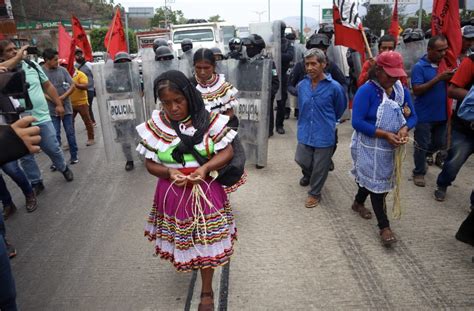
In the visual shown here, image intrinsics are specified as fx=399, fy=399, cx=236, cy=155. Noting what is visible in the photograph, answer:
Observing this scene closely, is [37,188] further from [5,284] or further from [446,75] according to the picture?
[446,75]

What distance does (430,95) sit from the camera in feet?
15.1

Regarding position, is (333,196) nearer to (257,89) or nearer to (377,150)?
(377,150)

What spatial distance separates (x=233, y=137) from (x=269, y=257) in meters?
1.32

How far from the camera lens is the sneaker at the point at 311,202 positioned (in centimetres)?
431

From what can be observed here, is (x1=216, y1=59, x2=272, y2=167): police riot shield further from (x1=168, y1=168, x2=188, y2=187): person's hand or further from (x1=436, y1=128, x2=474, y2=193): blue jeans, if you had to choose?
(x1=168, y1=168, x2=188, y2=187): person's hand

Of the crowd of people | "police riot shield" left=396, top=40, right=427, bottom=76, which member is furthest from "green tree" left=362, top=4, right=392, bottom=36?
the crowd of people

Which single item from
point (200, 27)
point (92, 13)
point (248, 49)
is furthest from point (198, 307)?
point (92, 13)

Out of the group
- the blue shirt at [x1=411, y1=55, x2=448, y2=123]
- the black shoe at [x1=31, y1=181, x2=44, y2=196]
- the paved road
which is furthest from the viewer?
the black shoe at [x1=31, y1=181, x2=44, y2=196]

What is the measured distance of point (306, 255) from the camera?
334 cm

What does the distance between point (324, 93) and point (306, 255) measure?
1655mm

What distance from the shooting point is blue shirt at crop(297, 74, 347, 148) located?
405 centimetres

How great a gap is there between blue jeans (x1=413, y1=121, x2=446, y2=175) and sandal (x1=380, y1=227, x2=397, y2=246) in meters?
1.64

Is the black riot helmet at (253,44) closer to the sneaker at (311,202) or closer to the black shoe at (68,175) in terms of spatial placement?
the sneaker at (311,202)

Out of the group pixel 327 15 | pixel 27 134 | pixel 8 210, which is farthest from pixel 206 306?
pixel 327 15
